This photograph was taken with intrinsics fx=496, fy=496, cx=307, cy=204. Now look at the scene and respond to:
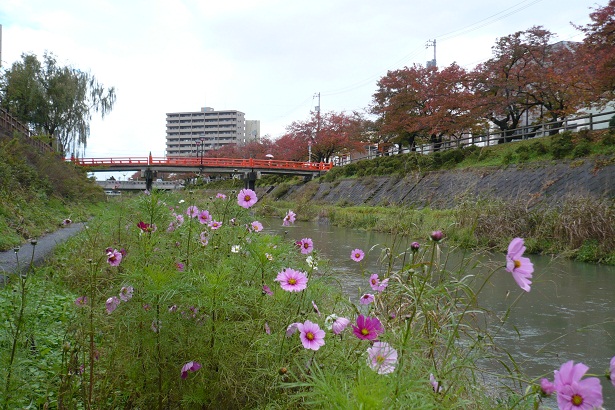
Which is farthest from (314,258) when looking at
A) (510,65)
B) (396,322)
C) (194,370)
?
(510,65)

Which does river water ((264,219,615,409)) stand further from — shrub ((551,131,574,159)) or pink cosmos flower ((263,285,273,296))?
shrub ((551,131,574,159))

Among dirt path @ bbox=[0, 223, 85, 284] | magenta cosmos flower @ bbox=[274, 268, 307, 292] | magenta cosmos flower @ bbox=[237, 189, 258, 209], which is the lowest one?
dirt path @ bbox=[0, 223, 85, 284]

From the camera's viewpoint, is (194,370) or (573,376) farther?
(194,370)

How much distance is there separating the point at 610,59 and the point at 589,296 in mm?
9430

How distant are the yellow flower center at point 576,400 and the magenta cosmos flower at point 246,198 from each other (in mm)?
1984

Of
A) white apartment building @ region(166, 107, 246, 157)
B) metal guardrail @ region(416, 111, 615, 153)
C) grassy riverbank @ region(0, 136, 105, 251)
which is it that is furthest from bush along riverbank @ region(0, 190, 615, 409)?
white apartment building @ region(166, 107, 246, 157)

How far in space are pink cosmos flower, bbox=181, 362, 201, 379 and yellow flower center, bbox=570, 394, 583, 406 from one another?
1.27m

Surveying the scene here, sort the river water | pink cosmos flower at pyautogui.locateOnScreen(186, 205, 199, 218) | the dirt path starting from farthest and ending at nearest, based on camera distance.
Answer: the dirt path, the river water, pink cosmos flower at pyautogui.locateOnScreen(186, 205, 199, 218)

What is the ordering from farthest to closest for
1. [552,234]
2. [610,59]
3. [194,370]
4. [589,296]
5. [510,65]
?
[510,65] < [610,59] < [552,234] < [589,296] < [194,370]

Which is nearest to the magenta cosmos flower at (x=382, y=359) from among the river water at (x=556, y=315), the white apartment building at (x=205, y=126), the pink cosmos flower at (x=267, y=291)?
the pink cosmos flower at (x=267, y=291)

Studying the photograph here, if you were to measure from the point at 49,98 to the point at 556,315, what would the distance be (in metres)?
27.0

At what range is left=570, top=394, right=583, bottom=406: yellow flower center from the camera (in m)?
0.98

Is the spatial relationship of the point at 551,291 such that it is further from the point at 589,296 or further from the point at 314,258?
the point at 314,258

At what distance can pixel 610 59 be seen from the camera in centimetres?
1321
